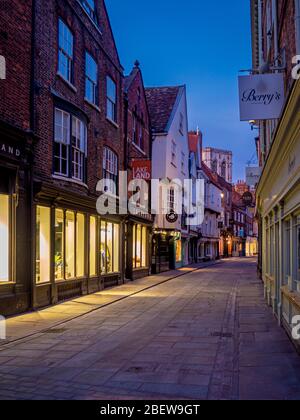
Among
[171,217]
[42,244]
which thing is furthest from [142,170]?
[42,244]

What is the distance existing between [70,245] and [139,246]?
453 inches

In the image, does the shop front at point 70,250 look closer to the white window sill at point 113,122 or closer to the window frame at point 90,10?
the white window sill at point 113,122

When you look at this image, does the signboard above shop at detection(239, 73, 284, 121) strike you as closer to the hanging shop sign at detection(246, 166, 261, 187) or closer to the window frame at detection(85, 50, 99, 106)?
the window frame at detection(85, 50, 99, 106)

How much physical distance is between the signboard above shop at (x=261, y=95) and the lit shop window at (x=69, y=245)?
799 centimetres

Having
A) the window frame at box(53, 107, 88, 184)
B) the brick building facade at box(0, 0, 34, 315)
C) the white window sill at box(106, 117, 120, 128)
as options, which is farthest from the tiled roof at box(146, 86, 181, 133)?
the brick building facade at box(0, 0, 34, 315)

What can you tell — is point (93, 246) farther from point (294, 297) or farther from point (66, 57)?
point (294, 297)

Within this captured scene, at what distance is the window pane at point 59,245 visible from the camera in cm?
1664

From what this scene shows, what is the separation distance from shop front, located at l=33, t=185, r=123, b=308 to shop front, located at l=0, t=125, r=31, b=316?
26.1 inches

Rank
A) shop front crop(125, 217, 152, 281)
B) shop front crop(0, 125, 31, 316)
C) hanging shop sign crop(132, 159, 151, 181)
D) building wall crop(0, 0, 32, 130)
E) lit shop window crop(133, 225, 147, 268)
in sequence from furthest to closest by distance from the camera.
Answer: lit shop window crop(133, 225, 147, 268) < shop front crop(125, 217, 152, 281) < hanging shop sign crop(132, 159, 151, 181) < building wall crop(0, 0, 32, 130) < shop front crop(0, 125, 31, 316)

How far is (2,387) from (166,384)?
237 cm

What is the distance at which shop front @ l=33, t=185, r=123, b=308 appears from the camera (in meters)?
15.4

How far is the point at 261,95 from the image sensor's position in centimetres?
1119
